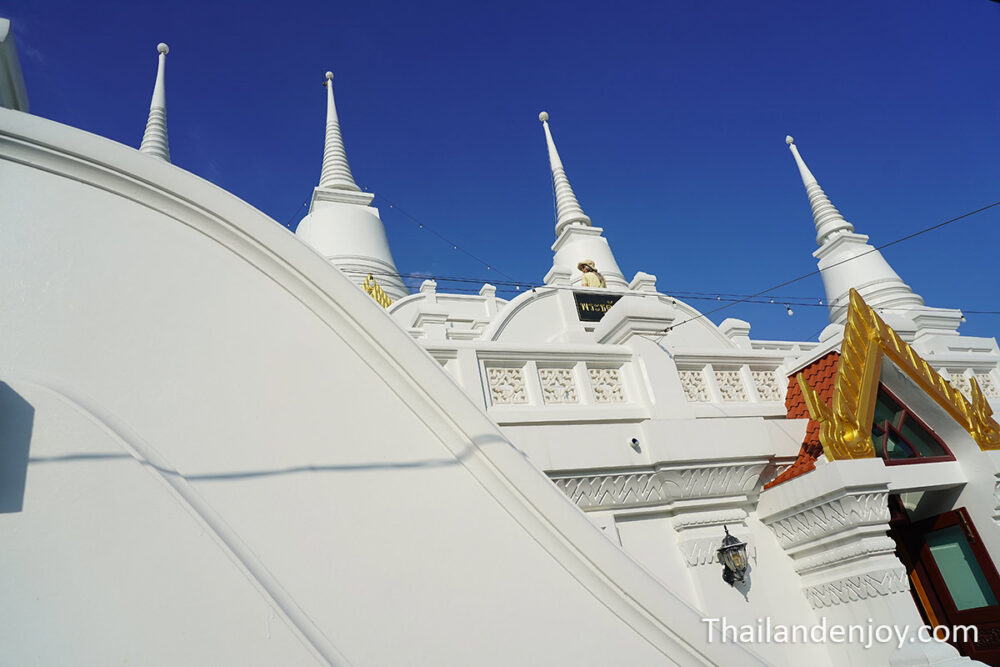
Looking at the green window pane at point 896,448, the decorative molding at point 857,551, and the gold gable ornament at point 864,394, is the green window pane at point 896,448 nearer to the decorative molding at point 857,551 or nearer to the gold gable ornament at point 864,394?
the gold gable ornament at point 864,394

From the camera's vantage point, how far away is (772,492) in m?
4.79

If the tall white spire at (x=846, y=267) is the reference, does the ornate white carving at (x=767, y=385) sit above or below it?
below

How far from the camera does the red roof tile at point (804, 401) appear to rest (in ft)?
15.7

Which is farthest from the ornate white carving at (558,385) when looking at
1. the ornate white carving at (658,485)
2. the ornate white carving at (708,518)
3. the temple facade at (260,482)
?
the ornate white carving at (708,518)

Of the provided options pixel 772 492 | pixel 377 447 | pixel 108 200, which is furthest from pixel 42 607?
pixel 772 492

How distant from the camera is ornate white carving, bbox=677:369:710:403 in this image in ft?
17.0

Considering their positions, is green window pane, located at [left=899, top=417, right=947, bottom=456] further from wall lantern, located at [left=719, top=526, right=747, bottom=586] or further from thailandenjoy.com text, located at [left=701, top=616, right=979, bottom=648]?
wall lantern, located at [left=719, top=526, right=747, bottom=586]

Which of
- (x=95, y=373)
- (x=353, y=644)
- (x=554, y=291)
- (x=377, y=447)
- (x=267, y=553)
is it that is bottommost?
(x=353, y=644)

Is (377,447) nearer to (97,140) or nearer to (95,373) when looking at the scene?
(95,373)

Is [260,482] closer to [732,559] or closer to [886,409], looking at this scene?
[732,559]

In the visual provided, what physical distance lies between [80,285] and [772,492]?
186 inches

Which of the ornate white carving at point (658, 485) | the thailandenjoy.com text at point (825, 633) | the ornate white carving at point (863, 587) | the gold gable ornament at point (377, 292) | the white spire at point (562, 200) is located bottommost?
the thailandenjoy.com text at point (825, 633)

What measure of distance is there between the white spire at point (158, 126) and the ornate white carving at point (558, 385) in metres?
11.8

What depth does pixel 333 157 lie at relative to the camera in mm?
20703
